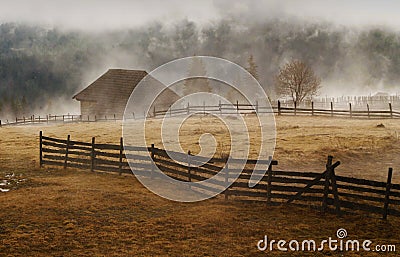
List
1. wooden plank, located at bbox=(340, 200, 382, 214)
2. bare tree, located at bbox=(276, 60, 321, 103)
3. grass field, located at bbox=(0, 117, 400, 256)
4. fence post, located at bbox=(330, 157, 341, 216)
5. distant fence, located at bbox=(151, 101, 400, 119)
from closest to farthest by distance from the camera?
grass field, located at bbox=(0, 117, 400, 256) < wooden plank, located at bbox=(340, 200, 382, 214) < fence post, located at bbox=(330, 157, 341, 216) < distant fence, located at bbox=(151, 101, 400, 119) < bare tree, located at bbox=(276, 60, 321, 103)

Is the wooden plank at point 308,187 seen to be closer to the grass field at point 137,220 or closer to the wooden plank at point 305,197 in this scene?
the wooden plank at point 305,197

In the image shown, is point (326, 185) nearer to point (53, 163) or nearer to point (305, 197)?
point (305, 197)

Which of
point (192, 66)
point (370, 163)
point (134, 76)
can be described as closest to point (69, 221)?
point (370, 163)

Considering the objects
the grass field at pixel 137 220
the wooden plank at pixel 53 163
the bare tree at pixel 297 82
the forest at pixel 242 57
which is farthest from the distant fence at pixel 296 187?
the forest at pixel 242 57

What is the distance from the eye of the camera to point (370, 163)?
75.0 ft

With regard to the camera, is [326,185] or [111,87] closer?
[326,185]

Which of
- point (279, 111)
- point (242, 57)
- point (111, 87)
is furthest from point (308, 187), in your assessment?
point (242, 57)

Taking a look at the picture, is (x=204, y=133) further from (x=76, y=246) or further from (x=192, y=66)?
(x=192, y=66)

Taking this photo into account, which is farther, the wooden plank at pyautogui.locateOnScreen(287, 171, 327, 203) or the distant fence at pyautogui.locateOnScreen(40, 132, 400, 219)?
the wooden plank at pyautogui.locateOnScreen(287, 171, 327, 203)

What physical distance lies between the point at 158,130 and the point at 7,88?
157 m

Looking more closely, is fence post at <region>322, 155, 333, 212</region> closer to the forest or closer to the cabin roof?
the cabin roof

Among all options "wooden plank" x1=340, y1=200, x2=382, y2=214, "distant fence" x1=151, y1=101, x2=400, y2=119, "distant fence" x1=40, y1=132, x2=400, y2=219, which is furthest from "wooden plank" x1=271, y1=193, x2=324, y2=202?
"distant fence" x1=151, y1=101, x2=400, y2=119

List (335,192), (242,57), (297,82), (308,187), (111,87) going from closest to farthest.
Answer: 1. (335,192)
2. (308,187)
3. (111,87)
4. (297,82)
5. (242,57)

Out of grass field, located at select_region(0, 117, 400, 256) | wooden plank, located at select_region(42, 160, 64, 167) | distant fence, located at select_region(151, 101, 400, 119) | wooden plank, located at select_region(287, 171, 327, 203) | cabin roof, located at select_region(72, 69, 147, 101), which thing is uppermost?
cabin roof, located at select_region(72, 69, 147, 101)
